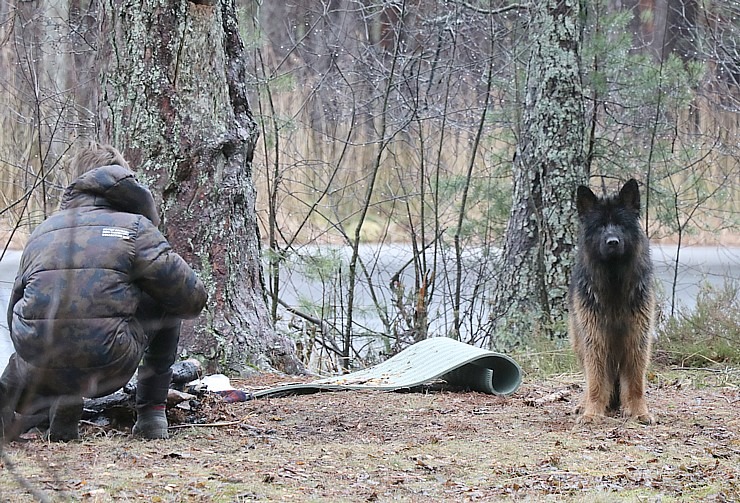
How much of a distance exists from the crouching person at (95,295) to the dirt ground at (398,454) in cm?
32

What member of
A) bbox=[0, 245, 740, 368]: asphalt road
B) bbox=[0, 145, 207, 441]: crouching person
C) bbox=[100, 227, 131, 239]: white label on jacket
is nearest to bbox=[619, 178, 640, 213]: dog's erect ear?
bbox=[0, 145, 207, 441]: crouching person

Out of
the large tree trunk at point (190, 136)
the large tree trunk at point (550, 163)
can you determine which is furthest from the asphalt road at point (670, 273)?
the large tree trunk at point (190, 136)

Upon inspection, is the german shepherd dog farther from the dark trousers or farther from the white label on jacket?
the white label on jacket

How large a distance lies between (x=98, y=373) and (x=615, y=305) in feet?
10.9

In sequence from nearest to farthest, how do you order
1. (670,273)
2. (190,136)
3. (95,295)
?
(95,295), (190,136), (670,273)

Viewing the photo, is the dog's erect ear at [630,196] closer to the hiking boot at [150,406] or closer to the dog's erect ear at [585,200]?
the dog's erect ear at [585,200]

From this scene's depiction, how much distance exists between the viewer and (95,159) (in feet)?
16.0

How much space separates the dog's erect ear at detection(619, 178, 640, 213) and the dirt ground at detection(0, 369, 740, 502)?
1.40 metres

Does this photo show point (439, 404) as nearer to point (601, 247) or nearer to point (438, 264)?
point (601, 247)

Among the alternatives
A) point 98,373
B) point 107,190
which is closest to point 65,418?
point 98,373

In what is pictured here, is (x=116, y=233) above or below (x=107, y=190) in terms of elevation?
below

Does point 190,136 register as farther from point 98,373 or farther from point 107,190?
point 98,373

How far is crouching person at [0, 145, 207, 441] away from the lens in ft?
14.9

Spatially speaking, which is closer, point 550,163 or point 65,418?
point 65,418
